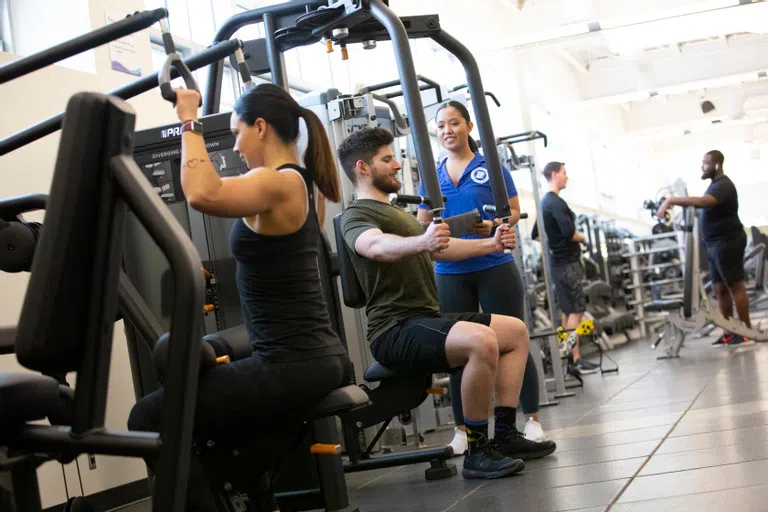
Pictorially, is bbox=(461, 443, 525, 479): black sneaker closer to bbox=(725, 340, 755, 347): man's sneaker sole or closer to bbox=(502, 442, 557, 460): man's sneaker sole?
bbox=(502, 442, 557, 460): man's sneaker sole

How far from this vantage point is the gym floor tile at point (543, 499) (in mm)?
2689

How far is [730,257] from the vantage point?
316 inches

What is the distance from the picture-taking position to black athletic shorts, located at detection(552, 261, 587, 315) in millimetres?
7566

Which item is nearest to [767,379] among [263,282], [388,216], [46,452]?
[388,216]

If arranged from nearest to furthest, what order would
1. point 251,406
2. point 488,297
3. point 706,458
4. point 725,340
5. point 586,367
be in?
point 251,406 < point 706,458 < point 488,297 < point 586,367 < point 725,340

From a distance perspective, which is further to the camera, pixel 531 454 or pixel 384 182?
pixel 531 454

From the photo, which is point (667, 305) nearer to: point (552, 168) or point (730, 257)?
point (730, 257)

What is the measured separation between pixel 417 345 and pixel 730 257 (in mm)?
5483

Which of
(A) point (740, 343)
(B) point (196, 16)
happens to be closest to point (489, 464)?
(B) point (196, 16)

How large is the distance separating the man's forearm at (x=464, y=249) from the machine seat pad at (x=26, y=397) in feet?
6.63

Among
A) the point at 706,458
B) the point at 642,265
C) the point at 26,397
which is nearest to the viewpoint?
the point at 26,397

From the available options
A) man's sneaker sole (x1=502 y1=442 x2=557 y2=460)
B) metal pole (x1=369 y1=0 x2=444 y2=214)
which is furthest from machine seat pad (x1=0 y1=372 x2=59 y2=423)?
man's sneaker sole (x1=502 y1=442 x2=557 y2=460)

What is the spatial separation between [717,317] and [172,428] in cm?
725

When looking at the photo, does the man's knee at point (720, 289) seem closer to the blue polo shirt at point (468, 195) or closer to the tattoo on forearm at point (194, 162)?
the blue polo shirt at point (468, 195)
